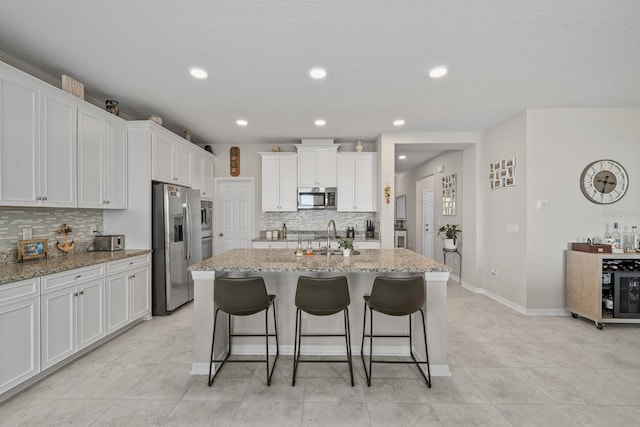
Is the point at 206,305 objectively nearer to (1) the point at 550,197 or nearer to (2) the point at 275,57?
(2) the point at 275,57

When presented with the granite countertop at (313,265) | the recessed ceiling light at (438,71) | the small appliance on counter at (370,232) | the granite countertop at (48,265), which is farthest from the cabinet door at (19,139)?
the small appliance on counter at (370,232)

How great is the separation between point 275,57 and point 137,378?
9.57 ft

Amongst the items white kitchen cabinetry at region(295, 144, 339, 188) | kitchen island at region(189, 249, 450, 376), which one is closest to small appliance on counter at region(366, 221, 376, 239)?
white kitchen cabinetry at region(295, 144, 339, 188)

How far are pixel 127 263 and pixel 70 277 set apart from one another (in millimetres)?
689

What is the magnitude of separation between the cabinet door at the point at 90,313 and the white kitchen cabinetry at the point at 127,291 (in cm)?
8

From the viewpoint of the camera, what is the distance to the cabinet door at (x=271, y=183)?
5105 millimetres

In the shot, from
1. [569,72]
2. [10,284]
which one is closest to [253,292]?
[10,284]

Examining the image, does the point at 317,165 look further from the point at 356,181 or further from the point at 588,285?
the point at 588,285

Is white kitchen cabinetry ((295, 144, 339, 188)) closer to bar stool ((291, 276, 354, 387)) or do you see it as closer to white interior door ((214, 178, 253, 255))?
white interior door ((214, 178, 253, 255))

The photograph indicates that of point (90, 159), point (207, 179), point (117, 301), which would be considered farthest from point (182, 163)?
point (117, 301)

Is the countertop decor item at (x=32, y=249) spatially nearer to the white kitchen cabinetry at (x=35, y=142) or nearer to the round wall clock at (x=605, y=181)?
the white kitchen cabinetry at (x=35, y=142)

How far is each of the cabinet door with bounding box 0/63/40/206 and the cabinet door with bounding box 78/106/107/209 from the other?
43 cm

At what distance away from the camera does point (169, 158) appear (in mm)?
3881

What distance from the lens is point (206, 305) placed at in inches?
89.9
